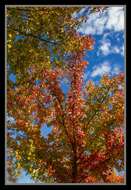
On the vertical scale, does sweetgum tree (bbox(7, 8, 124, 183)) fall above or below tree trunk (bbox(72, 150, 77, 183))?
above

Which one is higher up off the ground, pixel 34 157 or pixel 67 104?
pixel 67 104

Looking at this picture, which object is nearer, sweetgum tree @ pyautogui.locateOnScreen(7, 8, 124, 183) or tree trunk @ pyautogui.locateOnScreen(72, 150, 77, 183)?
sweetgum tree @ pyautogui.locateOnScreen(7, 8, 124, 183)

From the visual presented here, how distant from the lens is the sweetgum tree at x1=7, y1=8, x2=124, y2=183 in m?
5.54

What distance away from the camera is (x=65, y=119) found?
619cm

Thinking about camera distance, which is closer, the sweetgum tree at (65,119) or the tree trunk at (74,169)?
the sweetgum tree at (65,119)

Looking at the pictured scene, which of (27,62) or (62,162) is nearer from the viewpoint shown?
(27,62)

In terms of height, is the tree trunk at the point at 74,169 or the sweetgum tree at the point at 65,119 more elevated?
the sweetgum tree at the point at 65,119

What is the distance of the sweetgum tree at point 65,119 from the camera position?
18.2 feet
